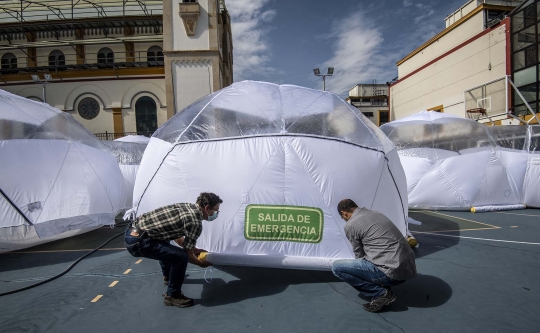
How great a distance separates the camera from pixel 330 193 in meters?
4.17

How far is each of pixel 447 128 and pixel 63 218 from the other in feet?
33.3

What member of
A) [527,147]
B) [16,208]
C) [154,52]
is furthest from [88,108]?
[527,147]

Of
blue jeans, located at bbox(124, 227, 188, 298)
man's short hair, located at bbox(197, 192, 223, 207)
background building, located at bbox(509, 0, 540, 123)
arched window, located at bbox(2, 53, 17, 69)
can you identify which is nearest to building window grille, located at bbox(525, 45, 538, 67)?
background building, located at bbox(509, 0, 540, 123)

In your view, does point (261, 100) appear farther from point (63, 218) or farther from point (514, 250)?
point (514, 250)

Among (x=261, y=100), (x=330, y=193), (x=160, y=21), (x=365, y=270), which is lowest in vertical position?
(x=365, y=270)

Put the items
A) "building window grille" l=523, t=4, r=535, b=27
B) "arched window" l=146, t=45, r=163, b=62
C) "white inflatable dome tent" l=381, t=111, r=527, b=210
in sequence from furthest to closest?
1. "arched window" l=146, t=45, r=163, b=62
2. "building window grille" l=523, t=4, r=535, b=27
3. "white inflatable dome tent" l=381, t=111, r=527, b=210

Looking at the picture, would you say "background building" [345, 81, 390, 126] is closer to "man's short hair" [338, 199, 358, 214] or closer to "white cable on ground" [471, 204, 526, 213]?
"white cable on ground" [471, 204, 526, 213]

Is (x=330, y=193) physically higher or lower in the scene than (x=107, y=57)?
lower

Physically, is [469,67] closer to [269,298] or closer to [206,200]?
[269,298]

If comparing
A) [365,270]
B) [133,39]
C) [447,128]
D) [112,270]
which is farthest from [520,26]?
[133,39]

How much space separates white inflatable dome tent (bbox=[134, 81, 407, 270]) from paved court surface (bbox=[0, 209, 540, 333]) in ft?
1.37

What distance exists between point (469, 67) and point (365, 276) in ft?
72.5

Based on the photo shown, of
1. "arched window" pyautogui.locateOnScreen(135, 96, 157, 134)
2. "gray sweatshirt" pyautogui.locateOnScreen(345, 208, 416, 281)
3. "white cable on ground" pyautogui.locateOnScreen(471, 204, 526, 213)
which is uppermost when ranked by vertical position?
"arched window" pyautogui.locateOnScreen(135, 96, 157, 134)

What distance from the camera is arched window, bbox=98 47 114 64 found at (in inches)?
989
